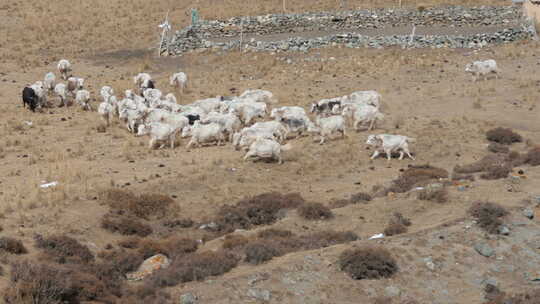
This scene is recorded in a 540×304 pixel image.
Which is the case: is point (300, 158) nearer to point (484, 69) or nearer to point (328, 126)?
point (328, 126)

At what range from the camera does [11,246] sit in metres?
15.2

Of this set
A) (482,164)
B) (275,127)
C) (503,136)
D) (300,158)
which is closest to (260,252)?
(300,158)

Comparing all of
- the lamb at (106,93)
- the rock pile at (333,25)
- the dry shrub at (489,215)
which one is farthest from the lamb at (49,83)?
the dry shrub at (489,215)

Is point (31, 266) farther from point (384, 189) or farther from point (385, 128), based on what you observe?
point (385, 128)

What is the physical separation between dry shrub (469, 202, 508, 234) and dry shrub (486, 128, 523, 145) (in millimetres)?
8528

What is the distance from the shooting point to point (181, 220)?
18688mm

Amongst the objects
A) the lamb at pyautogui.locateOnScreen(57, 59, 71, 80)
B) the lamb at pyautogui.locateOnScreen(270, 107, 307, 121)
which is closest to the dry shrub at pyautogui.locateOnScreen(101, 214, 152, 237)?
the lamb at pyautogui.locateOnScreen(270, 107, 307, 121)

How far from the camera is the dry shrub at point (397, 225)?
16781 millimetres

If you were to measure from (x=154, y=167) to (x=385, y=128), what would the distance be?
8.78 meters

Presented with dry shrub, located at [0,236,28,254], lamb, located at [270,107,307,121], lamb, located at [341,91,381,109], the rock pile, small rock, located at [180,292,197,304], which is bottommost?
small rock, located at [180,292,197,304]

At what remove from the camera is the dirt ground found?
15016 mm

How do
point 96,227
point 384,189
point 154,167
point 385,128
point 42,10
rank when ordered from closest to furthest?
point 96,227
point 384,189
point 154,167
point 385,128
point 42,10

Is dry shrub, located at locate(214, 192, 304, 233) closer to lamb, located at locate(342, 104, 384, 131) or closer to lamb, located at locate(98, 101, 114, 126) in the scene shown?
lamb, located at locate(342, 104, 384, 131)

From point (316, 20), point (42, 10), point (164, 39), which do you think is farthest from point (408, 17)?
point (42, 10)
